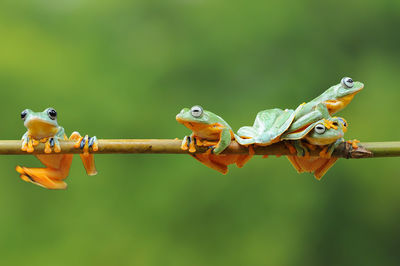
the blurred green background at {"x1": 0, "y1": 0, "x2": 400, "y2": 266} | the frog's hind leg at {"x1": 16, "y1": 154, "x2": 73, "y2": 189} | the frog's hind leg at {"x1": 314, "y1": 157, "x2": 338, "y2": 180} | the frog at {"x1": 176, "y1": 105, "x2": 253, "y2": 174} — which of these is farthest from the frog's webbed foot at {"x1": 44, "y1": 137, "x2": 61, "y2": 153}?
the blurred green background at {"x1": 0, "y1": 0, "x2": 400, "y2": 266}

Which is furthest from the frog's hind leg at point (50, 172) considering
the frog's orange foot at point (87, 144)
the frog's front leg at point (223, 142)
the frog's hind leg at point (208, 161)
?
the frog's front leg at point (223, 142)

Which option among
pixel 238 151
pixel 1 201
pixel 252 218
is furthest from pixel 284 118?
pixel 1 201

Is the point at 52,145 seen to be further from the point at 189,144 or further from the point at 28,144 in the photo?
the point at 189,144

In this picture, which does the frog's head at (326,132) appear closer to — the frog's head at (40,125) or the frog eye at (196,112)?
the frog eye at (196,112)

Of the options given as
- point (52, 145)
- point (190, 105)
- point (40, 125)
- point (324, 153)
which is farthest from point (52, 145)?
point (190, 105)

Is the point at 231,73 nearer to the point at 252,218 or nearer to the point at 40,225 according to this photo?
the point at 252,218
